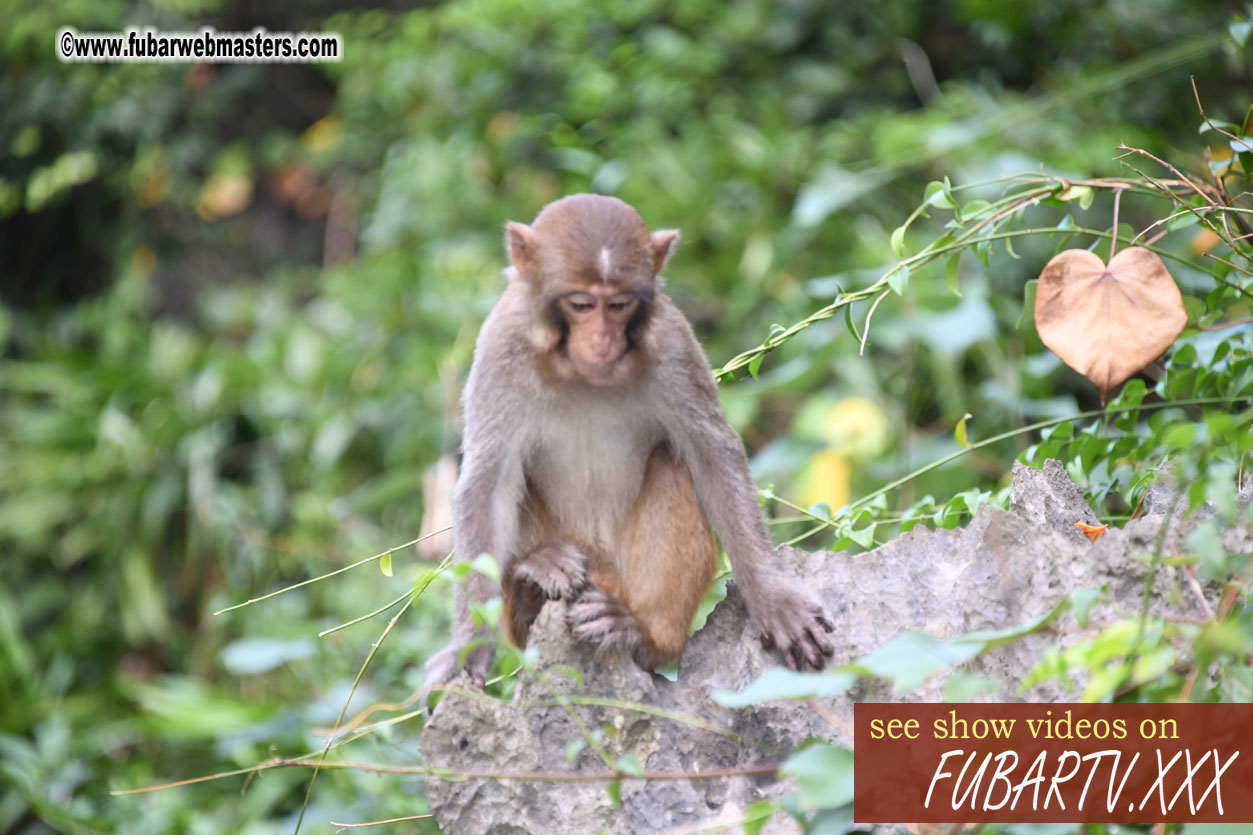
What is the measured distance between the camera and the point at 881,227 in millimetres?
7191

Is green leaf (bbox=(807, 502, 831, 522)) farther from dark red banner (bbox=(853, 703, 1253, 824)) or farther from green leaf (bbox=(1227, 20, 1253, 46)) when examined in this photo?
green leaf (bbox=(1227, 20, 1253, 46))

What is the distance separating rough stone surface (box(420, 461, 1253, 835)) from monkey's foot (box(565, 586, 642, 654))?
0.19ft

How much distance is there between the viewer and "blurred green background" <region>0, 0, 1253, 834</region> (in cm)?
609

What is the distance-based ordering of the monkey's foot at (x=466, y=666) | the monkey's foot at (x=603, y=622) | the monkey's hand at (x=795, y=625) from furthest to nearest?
the monkey's foot at (x=466, y=666) → the monkey's foot at (x=603, y=622) → the monkey's hand at (x=795, y=625)

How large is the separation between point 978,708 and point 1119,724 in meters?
0.24

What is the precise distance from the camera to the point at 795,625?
285 cm

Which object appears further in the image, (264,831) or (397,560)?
(397,560)

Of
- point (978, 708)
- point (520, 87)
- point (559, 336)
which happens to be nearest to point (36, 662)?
point (520, 87)

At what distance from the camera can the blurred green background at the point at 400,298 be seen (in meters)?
Result: 6.09

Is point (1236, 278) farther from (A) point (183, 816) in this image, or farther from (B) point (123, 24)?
(B) point (123, 24)

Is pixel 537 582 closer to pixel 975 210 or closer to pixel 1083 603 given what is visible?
pixel 975 210

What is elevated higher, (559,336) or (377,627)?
(559,336)

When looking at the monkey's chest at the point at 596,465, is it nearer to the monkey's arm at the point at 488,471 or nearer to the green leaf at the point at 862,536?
the monkey's arm at the point at 488,471

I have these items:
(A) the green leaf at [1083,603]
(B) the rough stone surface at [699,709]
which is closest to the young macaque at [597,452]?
(B) the rough stone surface at [699,709]
